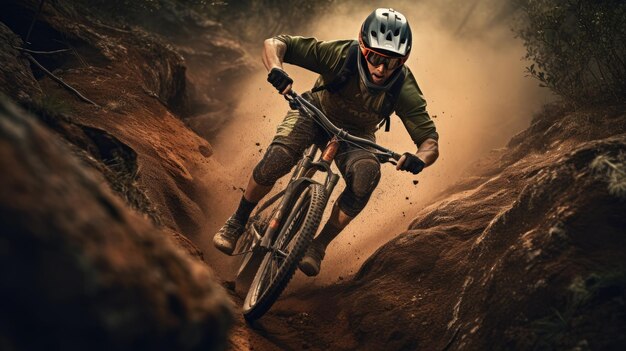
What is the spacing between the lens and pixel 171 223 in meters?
5.62

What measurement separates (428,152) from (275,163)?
1.62m

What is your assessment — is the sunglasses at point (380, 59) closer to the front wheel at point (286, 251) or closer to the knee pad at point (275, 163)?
the knee pad at point (275, 163)

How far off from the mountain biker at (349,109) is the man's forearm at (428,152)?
1 centimetres

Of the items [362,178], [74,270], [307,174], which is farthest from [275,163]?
[74,270]

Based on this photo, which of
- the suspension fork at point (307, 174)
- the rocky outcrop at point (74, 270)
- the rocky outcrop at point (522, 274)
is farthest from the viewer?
the suspension fork at point (307, 174)

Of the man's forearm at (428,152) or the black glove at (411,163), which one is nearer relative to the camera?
the black glove at (411,163)

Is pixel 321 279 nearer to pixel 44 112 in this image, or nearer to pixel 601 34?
pixel 44 112

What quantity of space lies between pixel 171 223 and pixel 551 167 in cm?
399

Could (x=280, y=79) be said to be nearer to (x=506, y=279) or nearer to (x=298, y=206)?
(x=298, y=206)

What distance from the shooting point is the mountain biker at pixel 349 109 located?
201 inches

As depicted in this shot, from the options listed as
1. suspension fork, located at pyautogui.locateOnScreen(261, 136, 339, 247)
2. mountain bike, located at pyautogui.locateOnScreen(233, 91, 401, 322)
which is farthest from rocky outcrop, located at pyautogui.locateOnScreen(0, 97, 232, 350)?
suspension fork, located at pyautogui.locateOnScreen(261, 136, 339, 247)

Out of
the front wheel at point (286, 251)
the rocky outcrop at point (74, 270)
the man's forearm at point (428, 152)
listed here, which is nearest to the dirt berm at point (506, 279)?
the front wheel at point (286, 251)

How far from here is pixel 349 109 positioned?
550cm

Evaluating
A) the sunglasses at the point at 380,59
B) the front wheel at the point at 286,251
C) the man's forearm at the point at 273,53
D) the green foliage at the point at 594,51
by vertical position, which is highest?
the green foliage at the point at 594,51
